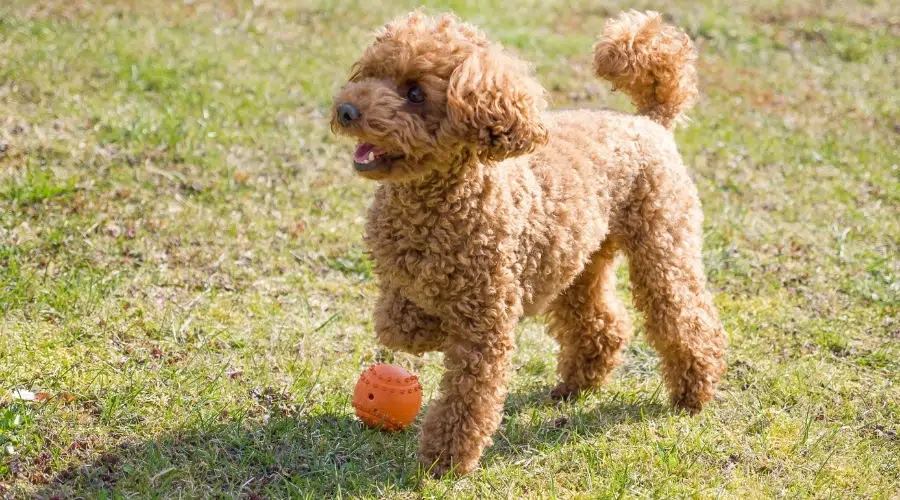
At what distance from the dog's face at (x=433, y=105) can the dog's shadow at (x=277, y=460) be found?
118cm

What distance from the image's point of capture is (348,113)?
9.94 feet

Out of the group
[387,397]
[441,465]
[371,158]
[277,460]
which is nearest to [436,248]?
[371,158]

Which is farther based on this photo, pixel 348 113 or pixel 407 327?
pixel 407 327

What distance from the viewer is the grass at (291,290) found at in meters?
3.51

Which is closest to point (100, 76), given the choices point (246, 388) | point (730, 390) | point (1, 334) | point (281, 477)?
point (1, 334)

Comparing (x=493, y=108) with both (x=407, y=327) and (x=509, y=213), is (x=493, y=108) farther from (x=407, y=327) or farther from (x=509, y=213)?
(x=407, y=327)

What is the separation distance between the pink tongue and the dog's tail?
1347mm

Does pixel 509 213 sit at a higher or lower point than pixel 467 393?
higher

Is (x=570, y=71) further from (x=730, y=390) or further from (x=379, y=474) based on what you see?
(x=379, y=474)

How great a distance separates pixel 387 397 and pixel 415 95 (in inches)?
48.1

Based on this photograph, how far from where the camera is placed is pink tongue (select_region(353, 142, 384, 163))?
312 cm

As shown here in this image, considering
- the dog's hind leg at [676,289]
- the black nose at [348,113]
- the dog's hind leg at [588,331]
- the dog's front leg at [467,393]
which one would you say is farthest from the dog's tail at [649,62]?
the black nose at [348,113]

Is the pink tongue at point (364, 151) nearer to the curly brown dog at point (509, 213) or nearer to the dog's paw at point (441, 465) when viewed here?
the curly brown dog at point (509, 213)

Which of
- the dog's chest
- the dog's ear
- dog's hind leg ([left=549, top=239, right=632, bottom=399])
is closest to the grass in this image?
dog's hind leg ([left=549, top=239, right=632, bottom=399])
